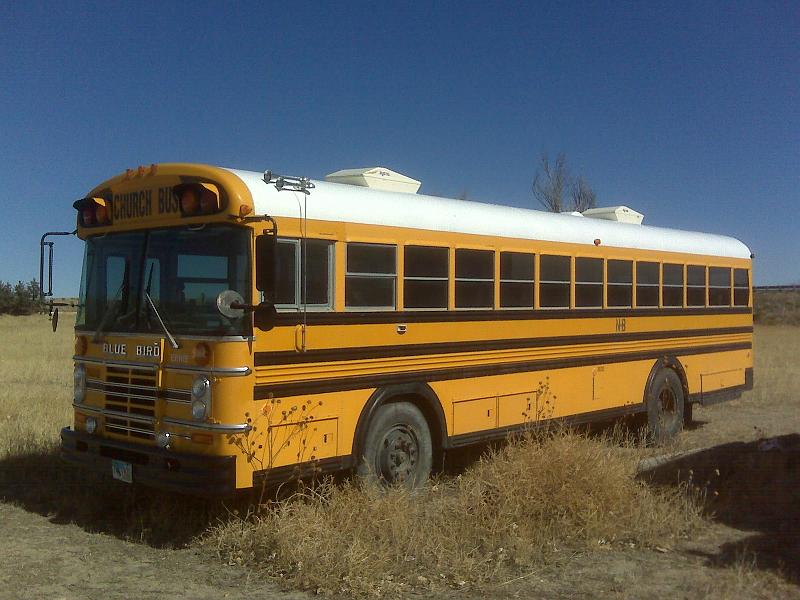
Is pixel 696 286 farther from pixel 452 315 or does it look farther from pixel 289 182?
pixel 289 182

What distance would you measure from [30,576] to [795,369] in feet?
62.6

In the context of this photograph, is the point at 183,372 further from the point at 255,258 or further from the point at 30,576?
the point at 30,576

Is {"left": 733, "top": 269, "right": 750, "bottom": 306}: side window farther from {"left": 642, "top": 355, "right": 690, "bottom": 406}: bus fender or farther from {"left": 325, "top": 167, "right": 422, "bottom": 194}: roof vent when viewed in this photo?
{"left": 325, "top": 167, "right": 422, "bottom": 194}: roof vent

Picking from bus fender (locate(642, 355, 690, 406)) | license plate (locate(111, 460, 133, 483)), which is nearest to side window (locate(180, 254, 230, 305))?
license plate (locate(111, 460, 133, 483))

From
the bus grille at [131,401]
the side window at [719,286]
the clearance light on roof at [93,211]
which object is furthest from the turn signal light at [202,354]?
the side window at [719,286]

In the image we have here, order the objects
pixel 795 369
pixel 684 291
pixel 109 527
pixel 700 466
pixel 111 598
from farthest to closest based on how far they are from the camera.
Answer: pixel 795 369 → pixel 684 291 → pixel 700 466 → pixel 109 527 → pixel 111 598

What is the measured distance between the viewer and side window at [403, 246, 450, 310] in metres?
7.39

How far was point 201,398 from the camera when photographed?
6.06 m

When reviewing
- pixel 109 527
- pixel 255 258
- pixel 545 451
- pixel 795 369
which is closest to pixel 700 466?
pixel 545 451

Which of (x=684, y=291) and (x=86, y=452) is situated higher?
(x=684, y=291)

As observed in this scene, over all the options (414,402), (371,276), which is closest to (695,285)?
(414,402)

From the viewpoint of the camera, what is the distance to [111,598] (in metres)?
5.30

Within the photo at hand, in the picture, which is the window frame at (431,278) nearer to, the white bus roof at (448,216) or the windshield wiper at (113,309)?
the white bus roof at (448,216)

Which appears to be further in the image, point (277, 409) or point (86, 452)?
point (86, 452)
